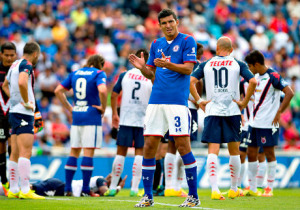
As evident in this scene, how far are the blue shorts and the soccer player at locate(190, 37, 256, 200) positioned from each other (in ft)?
10.2

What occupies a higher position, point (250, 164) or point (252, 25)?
point (252, 25)

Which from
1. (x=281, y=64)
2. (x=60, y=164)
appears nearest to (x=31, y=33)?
(x=60, y=164)

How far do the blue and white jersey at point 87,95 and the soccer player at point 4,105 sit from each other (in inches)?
52.9

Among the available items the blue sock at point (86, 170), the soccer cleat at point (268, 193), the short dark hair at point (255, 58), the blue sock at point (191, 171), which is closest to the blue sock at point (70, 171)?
the blue sock at point (86, 170)

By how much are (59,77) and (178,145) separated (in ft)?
38.9

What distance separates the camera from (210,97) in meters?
10.4

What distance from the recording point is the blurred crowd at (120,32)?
1969 cm

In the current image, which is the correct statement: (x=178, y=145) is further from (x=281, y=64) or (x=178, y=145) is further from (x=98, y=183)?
(x=281, y=64)

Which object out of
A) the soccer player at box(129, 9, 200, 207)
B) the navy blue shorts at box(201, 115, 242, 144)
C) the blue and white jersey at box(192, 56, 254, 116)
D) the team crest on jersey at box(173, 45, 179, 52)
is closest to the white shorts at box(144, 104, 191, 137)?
the soccer player at box(129, 9, 200, 207)

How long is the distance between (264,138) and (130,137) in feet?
9.12

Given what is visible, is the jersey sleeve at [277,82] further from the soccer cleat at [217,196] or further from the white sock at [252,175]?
the soccer cleat at [217,196]

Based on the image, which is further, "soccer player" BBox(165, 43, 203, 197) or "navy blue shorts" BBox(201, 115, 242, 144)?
"soccer player" BBox(165, 43, 203, 197)

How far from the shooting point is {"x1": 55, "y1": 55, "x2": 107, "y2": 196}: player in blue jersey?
11.5 m

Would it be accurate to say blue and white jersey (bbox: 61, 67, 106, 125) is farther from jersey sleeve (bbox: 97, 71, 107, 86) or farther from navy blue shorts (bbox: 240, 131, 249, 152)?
navy blue shorts (bbox: 240, 131, 249, 152)
